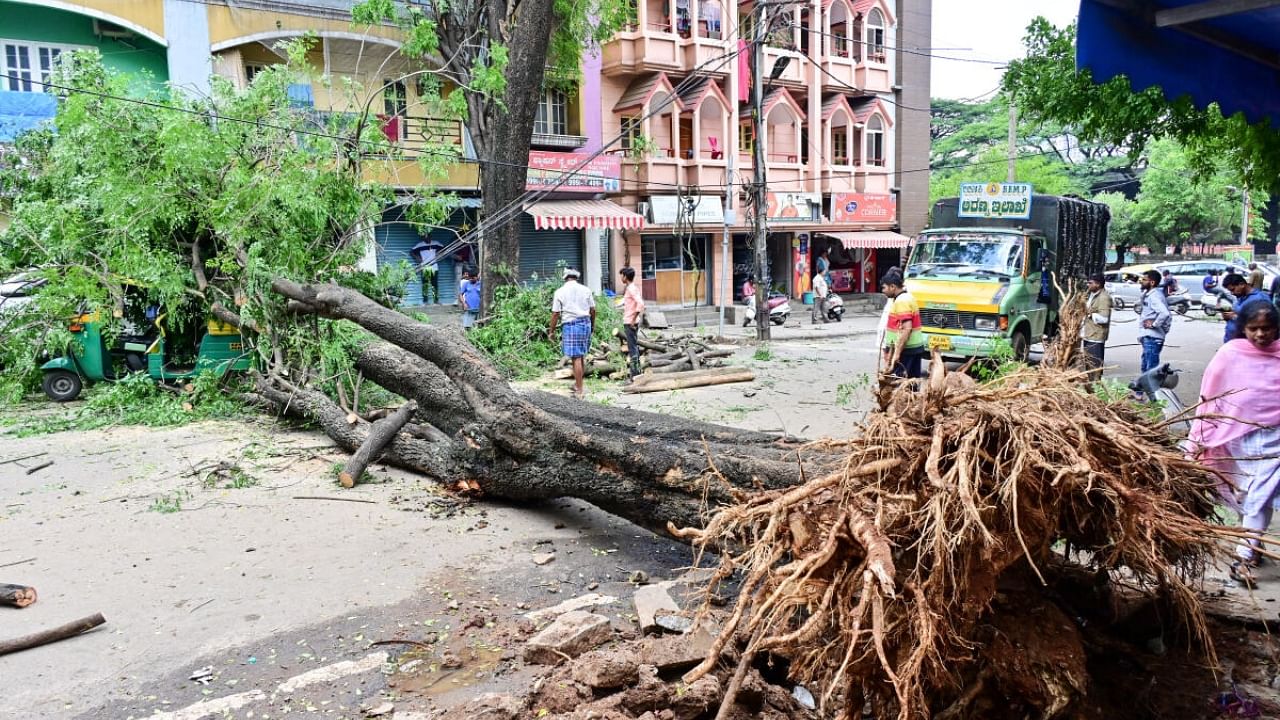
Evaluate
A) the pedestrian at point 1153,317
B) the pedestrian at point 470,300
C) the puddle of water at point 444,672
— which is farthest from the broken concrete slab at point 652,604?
the pedestrian at point 470,300

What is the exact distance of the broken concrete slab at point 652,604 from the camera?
4277 mm

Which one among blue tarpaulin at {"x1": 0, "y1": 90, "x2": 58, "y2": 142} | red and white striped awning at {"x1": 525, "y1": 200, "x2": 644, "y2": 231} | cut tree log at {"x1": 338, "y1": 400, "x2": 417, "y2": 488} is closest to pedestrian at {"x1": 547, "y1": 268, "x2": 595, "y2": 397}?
cut tree log at {"x1": 338, "y1": 400, "x2": 417, "y2": 488}

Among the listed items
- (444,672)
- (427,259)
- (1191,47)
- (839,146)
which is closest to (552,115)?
(427,259)

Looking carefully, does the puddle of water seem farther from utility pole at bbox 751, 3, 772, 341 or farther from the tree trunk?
utility pole at bbox 751, 3, 772, 341

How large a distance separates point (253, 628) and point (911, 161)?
30.6 metres

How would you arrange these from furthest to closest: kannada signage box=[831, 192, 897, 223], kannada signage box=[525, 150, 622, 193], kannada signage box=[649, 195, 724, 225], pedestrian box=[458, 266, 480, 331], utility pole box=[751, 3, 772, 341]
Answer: kannada signage box=[831, 192, 897, 223]
kannada signage box=[649, 195, 724, 225]
kannada signage box=[525, 150, 622, 193]
utility pole box=[751, 3, 772, 341]
pedestrian box=[458, 266, 480, 331]

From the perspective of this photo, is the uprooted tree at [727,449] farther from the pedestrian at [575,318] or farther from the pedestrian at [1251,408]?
the pedestrian at [575,318]

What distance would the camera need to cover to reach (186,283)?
1062cm

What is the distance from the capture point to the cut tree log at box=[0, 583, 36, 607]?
4.68 m

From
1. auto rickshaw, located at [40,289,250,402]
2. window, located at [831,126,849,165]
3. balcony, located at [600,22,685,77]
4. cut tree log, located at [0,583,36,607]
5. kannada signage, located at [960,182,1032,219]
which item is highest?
balcony, located at [600,22,685,77]

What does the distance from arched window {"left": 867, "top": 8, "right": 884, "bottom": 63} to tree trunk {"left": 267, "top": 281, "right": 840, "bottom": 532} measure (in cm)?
2605

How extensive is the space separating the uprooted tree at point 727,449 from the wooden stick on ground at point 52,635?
2674mm

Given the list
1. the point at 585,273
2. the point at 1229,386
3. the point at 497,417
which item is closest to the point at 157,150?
the point at 497,417

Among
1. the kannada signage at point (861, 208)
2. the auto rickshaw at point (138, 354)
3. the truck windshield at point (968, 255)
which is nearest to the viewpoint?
the auto rickshaw at point (138, 354)
